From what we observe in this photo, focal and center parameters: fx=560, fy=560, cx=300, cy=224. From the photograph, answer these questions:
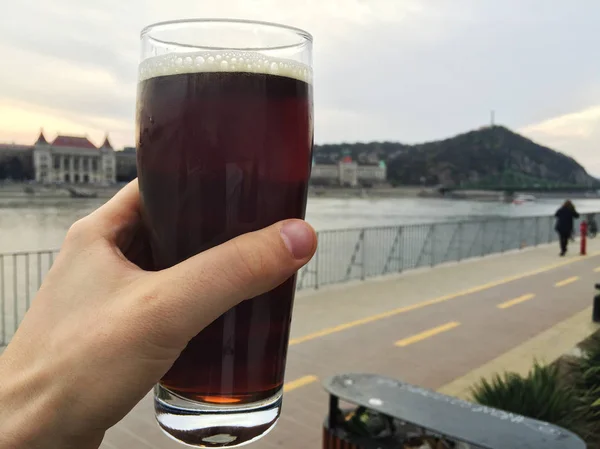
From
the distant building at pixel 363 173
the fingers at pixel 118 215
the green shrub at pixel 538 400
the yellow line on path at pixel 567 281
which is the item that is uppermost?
the distant building at pixel 363 173

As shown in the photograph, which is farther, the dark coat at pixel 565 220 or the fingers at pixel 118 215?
the dark coat at pixel 565 220

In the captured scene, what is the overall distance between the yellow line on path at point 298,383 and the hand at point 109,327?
4.33 metres

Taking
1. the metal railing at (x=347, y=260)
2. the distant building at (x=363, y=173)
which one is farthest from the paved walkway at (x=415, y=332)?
the distant building at (x=363, y=173)

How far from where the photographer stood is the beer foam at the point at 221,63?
94cm

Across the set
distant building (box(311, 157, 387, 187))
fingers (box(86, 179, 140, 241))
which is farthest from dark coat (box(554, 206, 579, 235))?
distant building (box(311, 157, 387, 187))

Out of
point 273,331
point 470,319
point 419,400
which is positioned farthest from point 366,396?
point 470,319

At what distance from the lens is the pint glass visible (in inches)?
36.6

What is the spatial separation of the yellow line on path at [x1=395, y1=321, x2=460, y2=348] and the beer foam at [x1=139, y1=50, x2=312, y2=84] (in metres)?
6.08

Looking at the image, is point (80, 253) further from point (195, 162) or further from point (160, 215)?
point (195, 162)

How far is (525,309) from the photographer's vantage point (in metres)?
8.75

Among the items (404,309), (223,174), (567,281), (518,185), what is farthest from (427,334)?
(518,185)

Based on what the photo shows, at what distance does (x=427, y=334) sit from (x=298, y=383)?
2.50 m

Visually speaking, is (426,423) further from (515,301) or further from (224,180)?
(515,301)

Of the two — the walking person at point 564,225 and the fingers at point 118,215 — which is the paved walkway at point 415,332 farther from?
the walking person at point 564,225
